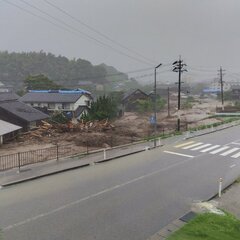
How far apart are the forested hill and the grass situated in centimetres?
13509

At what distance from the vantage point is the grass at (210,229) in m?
11.4

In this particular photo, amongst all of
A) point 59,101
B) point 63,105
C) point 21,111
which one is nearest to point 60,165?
point 21,111

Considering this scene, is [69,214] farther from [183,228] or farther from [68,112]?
[68,112]

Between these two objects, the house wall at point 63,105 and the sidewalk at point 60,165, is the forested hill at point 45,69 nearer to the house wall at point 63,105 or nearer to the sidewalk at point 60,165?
the house wall at point 63,105

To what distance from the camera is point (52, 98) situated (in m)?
64.2

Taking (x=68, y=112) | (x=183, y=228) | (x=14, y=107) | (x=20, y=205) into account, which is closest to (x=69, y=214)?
(x=20, y=205)

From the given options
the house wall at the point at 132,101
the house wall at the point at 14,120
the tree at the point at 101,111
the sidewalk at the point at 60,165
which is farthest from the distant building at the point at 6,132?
the house wall at the point at 132,101

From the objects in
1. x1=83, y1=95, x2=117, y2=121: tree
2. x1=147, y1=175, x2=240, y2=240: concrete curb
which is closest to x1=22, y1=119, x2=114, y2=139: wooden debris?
x1=83, y1=95, x2=117, y2=121: tree

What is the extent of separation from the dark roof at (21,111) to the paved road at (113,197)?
18.5 metres

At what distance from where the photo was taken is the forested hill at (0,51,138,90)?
148375mm

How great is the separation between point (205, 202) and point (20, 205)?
26.6 feet

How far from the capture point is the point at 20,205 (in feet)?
49.4

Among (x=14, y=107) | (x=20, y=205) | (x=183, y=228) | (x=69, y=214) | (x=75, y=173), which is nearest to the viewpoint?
(x=183, y=228)

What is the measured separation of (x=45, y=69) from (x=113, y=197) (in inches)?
5898
